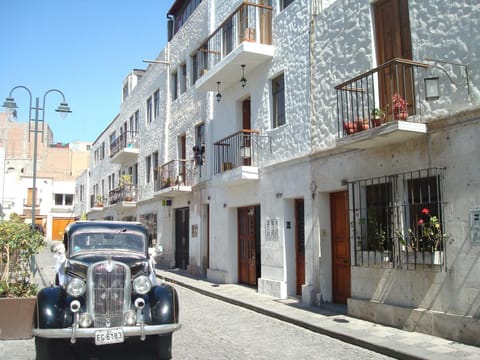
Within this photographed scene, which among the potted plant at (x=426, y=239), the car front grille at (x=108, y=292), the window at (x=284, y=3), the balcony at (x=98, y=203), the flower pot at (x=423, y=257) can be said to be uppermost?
the window at (x=284, y=3)

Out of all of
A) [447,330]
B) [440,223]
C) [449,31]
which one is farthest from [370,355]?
[449,31]

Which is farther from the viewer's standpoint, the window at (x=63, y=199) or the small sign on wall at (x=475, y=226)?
the window at (x=63, y=199)

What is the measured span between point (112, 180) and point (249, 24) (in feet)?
78.1

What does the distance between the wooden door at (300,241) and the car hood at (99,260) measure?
524cm

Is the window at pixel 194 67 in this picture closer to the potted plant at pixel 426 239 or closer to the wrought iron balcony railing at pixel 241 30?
the wrought iron balcony railing at pixel 241 30

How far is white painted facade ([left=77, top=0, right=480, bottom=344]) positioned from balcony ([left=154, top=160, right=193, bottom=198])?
144 millimetres

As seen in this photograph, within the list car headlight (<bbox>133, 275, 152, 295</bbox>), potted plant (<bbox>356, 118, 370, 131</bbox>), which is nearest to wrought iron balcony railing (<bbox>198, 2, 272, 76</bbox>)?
potted plant (<bbox>356, 118, 370, 131</bbox>)

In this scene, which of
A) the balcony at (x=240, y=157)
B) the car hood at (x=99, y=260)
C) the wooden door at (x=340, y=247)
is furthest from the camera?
the balcony at (x=240, y=157)

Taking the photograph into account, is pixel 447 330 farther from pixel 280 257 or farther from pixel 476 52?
pixel 280 257

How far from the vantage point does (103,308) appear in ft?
22.1

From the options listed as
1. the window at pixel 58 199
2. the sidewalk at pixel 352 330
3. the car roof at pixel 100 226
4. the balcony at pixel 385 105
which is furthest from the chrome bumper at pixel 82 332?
the window at pixel 58 199

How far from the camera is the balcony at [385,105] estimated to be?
27.1 feet

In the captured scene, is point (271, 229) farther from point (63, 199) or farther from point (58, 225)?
point (63, 199)

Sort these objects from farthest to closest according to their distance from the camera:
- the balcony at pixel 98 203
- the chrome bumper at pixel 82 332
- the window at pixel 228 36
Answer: the balcony at pixel 98 203, the window at pixel 228 36, the chrome bumper at pixel 82 332
